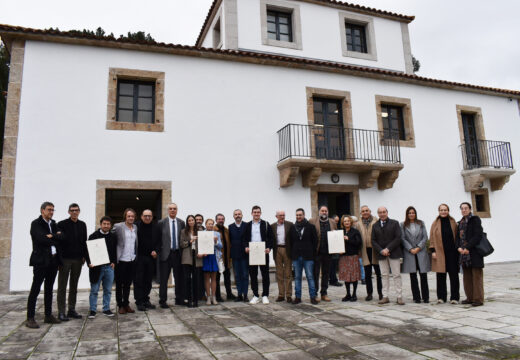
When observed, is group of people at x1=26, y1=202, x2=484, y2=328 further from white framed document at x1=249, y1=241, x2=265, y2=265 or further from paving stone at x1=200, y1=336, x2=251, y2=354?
paving stone at x1=200, y1=336, x2=251, y2=354

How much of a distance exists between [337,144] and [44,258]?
24.7ft

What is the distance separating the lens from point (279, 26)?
39.7ft

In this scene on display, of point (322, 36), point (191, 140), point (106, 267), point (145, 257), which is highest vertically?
point (322, 36)

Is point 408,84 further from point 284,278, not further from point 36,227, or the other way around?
point 36,227

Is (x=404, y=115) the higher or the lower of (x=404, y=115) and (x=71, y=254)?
the higher

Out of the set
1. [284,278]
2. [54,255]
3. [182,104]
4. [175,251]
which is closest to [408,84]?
[182,104]

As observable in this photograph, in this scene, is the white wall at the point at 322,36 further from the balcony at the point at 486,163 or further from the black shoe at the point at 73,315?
the black shoe at the point at 73,315

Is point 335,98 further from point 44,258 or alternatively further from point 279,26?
point 44,258

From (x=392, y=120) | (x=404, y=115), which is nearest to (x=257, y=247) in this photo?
(x=392, y=120)

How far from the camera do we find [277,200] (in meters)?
9.16

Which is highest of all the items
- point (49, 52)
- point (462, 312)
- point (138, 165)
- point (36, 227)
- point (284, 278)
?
point (49, 52)

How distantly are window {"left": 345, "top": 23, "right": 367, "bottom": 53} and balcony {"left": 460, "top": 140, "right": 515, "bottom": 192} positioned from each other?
15.3 ft

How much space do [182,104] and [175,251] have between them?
408cm

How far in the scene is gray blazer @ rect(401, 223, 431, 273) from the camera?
5.88 metres
